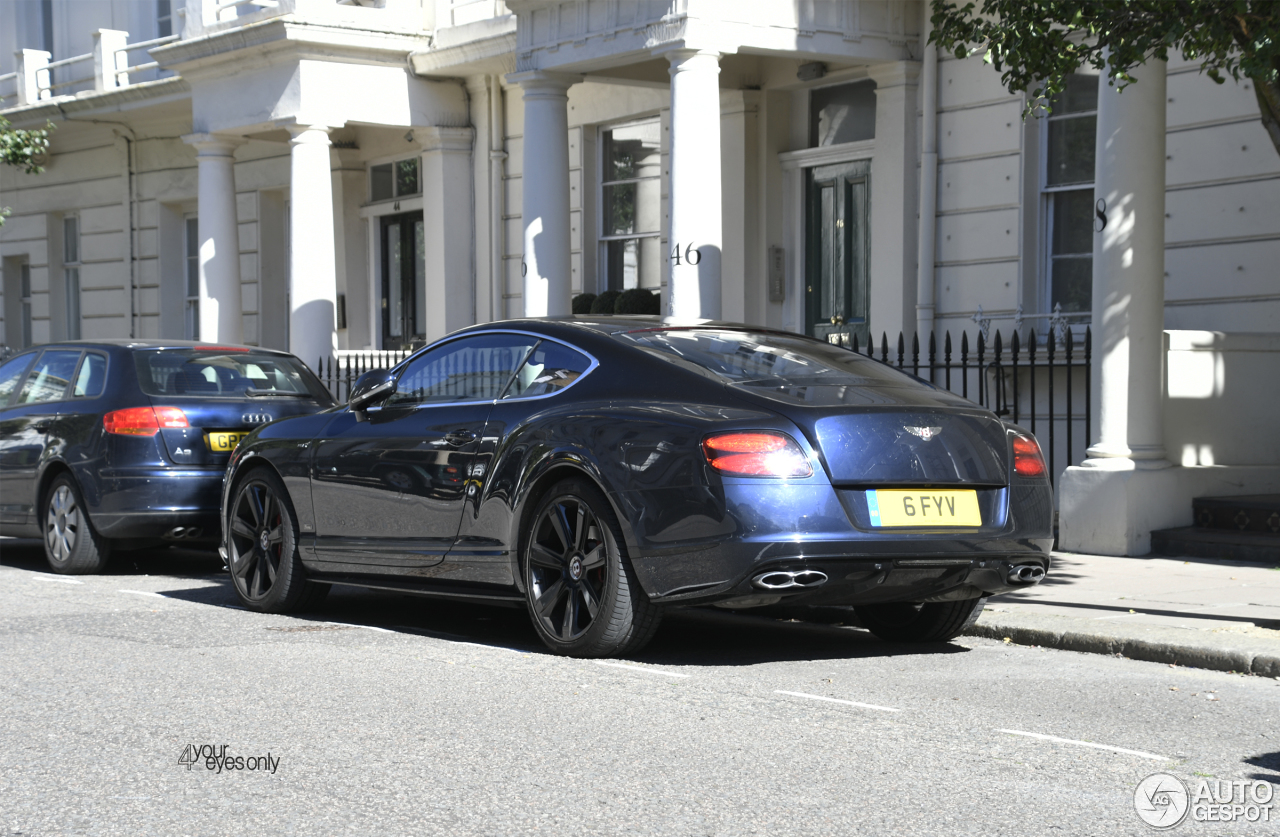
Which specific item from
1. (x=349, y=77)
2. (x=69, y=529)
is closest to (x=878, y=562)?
(x=69, y=529)

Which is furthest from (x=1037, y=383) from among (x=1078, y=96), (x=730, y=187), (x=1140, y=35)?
(x=1140, y=35)

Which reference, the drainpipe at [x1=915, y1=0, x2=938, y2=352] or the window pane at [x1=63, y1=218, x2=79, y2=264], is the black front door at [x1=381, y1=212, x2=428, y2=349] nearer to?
the window pane at [x1=63, y1=218, x2=79, y2=264]

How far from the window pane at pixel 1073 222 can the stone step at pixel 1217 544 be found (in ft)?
11.3

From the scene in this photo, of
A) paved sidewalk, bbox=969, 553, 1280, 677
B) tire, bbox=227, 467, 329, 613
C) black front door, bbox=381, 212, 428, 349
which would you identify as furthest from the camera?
black front door, bbox=381, 212, 428, 349

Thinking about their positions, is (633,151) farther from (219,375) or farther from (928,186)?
(219,375)

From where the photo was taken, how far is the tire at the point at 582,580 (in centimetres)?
679

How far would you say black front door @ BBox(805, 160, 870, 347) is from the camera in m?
16.0

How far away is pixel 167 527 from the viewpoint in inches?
409

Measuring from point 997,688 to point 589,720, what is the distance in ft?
6.02

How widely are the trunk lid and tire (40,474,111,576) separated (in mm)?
5772

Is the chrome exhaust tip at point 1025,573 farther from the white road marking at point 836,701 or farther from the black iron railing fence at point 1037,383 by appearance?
the black iron railing fence at point 1037,383

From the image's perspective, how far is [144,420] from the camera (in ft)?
34.5

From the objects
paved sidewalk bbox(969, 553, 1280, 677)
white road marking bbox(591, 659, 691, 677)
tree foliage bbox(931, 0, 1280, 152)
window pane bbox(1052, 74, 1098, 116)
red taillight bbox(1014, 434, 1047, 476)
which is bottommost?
paved sidewalk bbox(969, 553, 1280, 677)

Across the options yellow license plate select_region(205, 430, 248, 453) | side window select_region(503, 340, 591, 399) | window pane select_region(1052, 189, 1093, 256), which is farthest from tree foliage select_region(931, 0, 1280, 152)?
yellow license plate select_region(205, 430, 248, 453)
